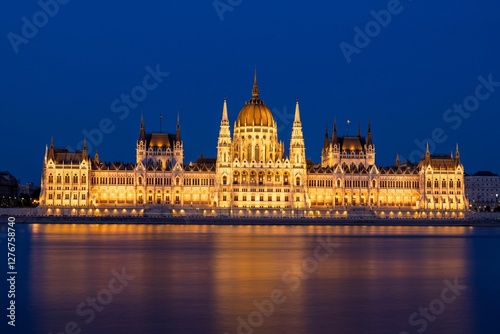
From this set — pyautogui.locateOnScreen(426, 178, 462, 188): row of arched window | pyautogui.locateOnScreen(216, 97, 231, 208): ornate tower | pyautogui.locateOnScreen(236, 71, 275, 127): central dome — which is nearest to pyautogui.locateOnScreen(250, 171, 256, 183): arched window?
pyautogui.locateOnScreen(216, 97, 231, 208): ornate tower

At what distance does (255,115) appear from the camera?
14200 centimetres

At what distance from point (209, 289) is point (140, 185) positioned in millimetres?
98004

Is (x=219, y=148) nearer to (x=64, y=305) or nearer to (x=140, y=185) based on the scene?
(x=140, y=185)

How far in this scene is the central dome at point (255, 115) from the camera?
14175cm

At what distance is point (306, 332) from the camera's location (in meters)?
28.1

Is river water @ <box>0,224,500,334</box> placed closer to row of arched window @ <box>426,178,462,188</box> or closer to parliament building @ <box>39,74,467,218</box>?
parliament building @ <box>39,74,467,218</box>

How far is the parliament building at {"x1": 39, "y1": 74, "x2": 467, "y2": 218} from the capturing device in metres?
132

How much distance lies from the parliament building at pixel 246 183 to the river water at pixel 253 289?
68025 millimetres

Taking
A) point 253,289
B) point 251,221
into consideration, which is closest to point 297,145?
point 251,221

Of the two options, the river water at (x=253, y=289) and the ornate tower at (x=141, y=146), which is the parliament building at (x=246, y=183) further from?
the river water at (x=253, y=289)

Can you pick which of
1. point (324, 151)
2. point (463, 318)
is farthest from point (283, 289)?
point (324, 151)

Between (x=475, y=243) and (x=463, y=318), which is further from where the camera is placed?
(x=475, y=243)

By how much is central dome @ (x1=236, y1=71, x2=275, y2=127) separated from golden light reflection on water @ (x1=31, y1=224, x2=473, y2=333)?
7066 centimetres

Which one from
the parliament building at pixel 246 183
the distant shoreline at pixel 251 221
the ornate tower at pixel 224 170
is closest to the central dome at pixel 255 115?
the parliament building at pixel 246 183
